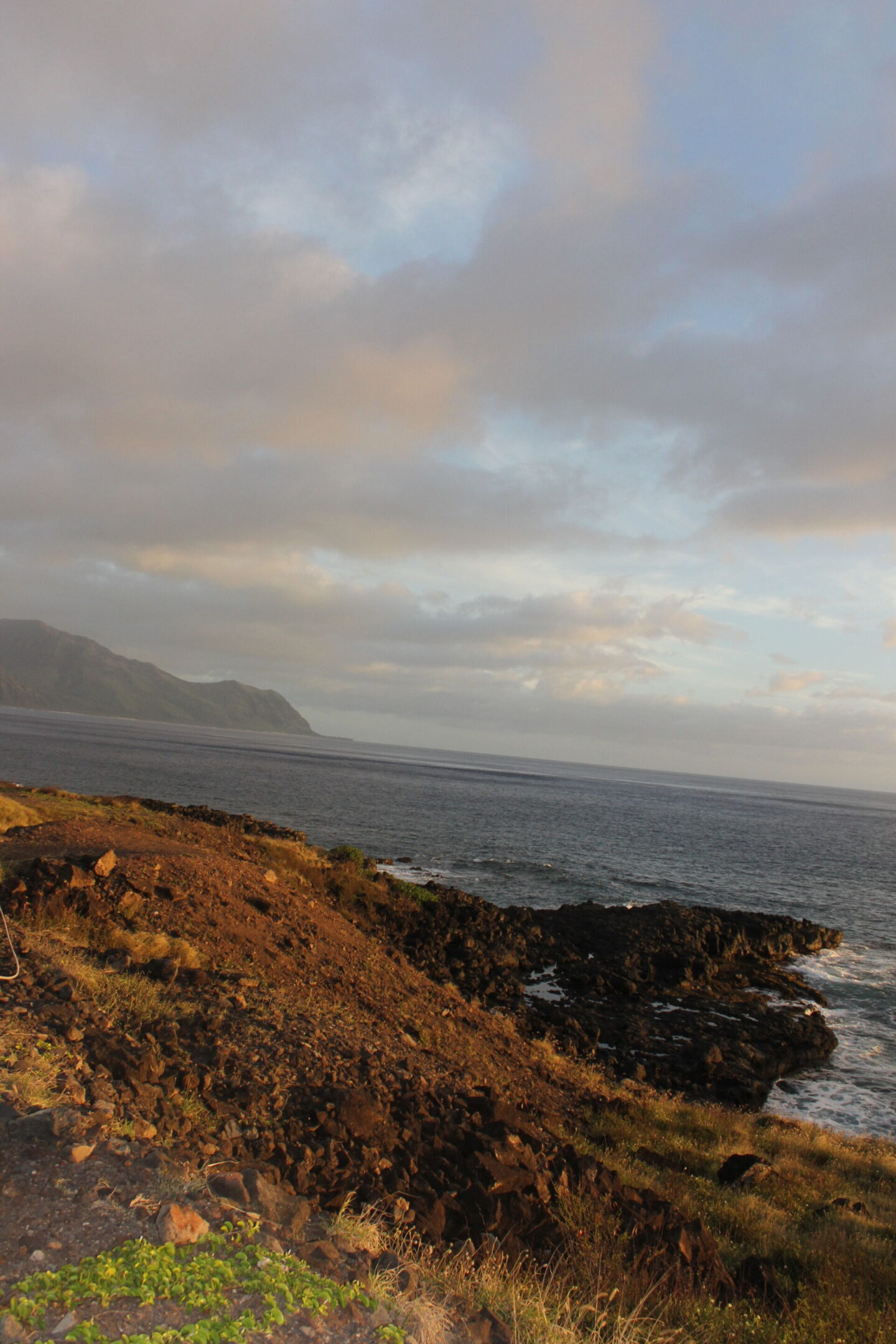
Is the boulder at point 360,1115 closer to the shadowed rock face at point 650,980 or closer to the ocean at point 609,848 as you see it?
the shadowed rock face at point 650,980

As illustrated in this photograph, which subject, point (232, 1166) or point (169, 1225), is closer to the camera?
point (169, 1225)

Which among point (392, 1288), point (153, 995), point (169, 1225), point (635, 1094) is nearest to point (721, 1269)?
point (392, 1288)

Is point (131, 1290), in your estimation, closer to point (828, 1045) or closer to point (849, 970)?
point (828, 1045)

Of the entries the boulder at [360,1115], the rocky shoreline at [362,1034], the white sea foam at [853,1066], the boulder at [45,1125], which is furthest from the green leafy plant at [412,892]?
the boulder at [45,1125]

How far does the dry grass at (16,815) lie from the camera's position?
2444 cm

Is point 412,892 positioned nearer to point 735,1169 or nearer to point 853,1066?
point 853,1066

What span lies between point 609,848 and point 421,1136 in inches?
2211

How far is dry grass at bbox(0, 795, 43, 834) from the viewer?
2444 cm

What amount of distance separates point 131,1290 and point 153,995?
658 cm

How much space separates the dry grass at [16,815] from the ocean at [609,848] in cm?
2132

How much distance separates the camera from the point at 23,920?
13383 millimetres

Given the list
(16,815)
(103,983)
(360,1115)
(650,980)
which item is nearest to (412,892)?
(650,980)

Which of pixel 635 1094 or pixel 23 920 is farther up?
pixel 23 920

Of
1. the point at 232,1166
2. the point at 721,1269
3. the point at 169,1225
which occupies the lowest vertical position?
the point at 721,1269
